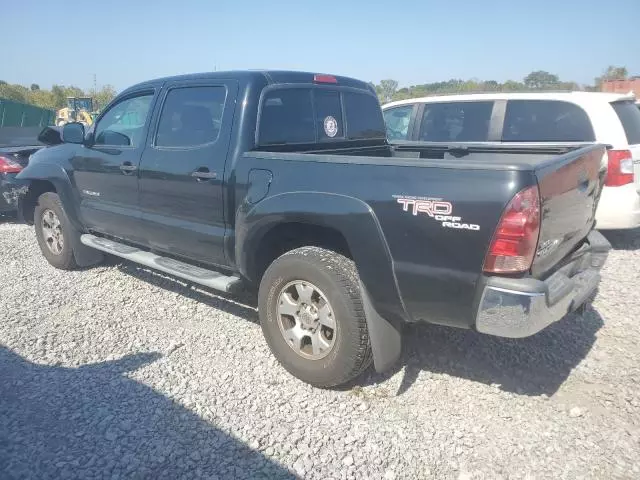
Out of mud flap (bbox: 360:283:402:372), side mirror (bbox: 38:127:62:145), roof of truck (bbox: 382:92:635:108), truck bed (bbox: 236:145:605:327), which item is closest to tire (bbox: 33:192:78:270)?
side mirror (bbox: 38:127:62:145)

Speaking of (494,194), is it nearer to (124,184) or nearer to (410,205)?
(410,205)

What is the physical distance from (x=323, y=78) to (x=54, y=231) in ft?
11.7

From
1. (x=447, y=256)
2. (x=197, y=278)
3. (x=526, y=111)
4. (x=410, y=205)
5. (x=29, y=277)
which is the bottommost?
(x=29, y=277)

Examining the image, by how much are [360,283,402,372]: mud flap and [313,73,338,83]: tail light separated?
190cm

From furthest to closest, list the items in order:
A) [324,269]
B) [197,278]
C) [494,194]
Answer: [197,278] → [324,269] → [494,194]

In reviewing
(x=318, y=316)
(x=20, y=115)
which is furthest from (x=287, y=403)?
(x=20, y=115)

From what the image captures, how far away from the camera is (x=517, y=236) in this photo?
241 cm

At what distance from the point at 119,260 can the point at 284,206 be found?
358cm

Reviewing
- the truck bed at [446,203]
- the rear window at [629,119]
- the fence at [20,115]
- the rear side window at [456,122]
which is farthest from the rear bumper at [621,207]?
the fence at [20,115]

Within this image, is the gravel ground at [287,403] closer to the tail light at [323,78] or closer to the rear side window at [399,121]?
the tail light at [323,78]

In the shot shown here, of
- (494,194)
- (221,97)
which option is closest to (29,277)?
(221,97)

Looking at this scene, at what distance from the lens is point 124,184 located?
451 cm

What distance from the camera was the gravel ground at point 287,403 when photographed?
2.60 meters

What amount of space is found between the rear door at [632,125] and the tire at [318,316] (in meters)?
4.26
